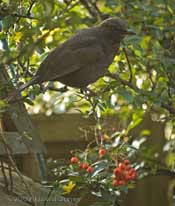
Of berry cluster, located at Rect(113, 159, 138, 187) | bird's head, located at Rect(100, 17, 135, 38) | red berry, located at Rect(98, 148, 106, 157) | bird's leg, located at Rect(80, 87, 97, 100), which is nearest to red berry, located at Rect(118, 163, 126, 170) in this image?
berry cluster, located at Rect(113, 159, 138, 187)

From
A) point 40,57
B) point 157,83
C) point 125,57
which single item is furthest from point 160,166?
point 40,57

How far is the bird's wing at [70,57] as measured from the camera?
2.27 m

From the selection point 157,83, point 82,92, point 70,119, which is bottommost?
point 70,119

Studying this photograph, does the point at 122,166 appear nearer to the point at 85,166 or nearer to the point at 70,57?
the point at 85,166

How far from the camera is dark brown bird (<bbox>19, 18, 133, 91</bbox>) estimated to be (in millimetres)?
2289

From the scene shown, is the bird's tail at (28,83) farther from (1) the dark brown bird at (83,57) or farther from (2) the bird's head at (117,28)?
(2) the bird's head at (117,28)

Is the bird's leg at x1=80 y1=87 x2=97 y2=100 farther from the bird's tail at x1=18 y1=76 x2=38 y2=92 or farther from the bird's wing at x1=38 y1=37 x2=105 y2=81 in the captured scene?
the bird's tail at x1=18 y1=76 x2=38 y2=92

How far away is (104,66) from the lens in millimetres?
2418

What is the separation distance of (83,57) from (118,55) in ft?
1.14

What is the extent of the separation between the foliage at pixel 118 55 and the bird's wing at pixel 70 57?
0.06m

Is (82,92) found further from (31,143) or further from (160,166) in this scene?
(160,166)

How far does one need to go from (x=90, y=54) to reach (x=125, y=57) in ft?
1.31

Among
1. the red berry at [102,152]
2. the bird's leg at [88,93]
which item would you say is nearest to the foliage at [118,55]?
the bird's leg at [88,93]

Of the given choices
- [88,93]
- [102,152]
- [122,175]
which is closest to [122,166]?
[122,175]
